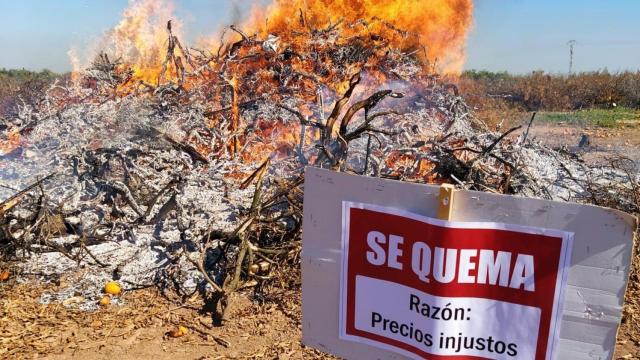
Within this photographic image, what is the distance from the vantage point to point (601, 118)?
16.1 metres

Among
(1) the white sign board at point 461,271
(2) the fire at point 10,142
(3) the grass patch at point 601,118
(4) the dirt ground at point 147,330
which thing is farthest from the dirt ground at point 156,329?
(3) the grass patch at point 601,118

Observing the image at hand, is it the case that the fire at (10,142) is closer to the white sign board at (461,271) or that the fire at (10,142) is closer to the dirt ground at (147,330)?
the dirt ground at (147,330)

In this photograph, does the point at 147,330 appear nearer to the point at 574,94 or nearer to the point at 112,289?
the point at 112,289

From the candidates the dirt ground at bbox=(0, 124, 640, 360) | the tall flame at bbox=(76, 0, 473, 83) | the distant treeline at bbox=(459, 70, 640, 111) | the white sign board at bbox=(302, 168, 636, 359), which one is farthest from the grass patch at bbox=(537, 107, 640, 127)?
the white sign board at bbox=(302, 168, 636, 359)

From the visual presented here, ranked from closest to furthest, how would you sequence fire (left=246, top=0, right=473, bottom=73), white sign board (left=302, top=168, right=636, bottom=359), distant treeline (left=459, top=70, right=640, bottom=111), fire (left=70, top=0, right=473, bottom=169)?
white sign board (left=302, top=168, right=636, bottom=359)
fire (left=70, top=0, right=473, bottom=169)
fire (left=246, top=0, right=473, bottom=73)
distant treeline (left=459, top=70, right=640, bottom=111)

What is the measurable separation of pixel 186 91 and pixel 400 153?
3.77 m

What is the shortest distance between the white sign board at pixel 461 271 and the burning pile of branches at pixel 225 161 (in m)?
2.02

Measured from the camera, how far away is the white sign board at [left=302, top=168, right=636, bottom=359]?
5.33 feet

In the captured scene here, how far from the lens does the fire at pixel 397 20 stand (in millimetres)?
10094

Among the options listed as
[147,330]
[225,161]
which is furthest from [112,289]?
[225,161]

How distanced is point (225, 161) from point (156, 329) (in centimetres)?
250

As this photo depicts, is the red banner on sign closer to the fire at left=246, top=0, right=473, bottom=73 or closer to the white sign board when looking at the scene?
the white sign board

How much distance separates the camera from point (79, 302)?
412 centimetres

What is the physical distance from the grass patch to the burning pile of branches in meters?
8.06
